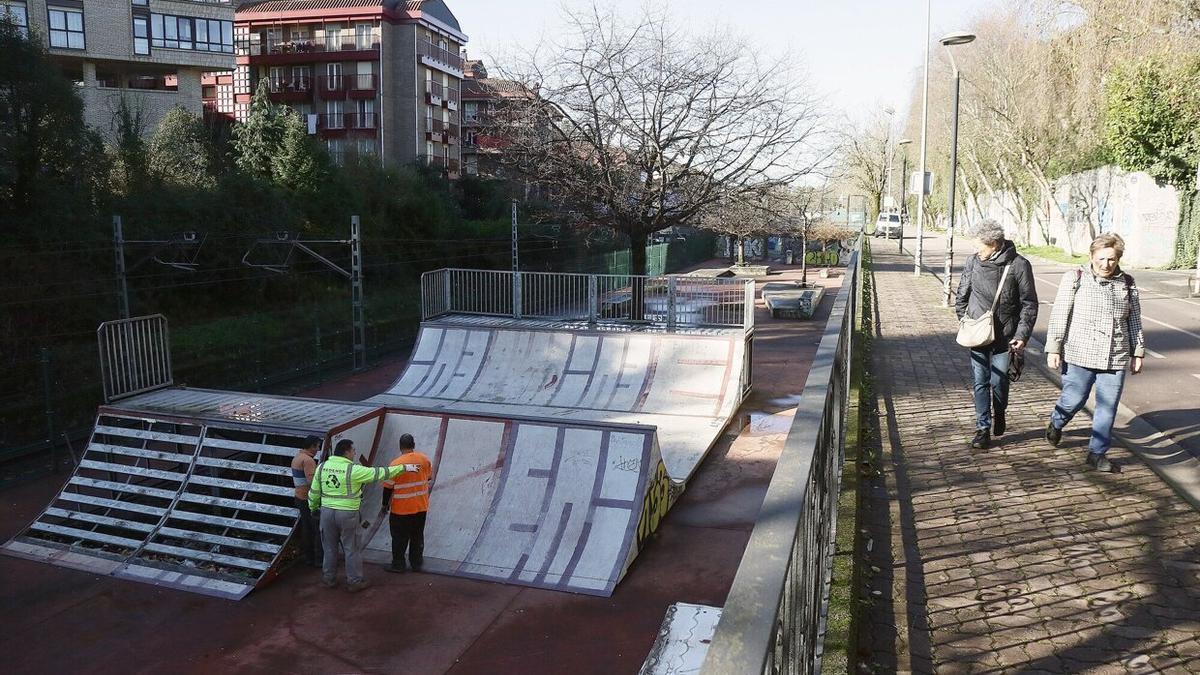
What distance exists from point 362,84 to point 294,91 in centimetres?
379

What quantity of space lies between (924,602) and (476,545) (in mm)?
5011

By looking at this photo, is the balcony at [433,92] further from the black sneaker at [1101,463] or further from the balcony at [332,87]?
the black sneaker at [1101,463]

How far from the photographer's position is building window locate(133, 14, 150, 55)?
38188 mm

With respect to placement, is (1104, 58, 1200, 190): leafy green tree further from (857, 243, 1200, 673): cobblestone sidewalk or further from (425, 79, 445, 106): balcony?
(425, 79, 445, 106): balcony

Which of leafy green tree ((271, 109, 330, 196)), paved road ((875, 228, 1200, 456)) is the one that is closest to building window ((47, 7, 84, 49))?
leafy green tree ((271, 109, 330, 196))

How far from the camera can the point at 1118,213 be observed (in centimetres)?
3928

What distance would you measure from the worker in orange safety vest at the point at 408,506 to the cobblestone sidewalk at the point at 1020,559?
4123 mm

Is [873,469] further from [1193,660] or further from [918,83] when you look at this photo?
[918,83]

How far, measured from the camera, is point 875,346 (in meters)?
14.4

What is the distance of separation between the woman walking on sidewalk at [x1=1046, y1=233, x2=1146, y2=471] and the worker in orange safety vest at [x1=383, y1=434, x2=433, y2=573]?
5.62 m

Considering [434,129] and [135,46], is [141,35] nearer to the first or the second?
[135,46]

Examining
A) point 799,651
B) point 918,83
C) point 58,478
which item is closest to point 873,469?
point 799,651

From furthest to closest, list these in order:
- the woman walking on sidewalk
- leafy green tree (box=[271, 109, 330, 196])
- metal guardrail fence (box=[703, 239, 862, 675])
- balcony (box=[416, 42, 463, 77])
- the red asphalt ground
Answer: balcony (box=[416, 42, 463, 77]) < leafy green tree (box=[271, 109, 330, 196]) < the woman walking on sidewalk < the red asphalt ground < metal guardrail fence (box=[703, 239, 862, 675])

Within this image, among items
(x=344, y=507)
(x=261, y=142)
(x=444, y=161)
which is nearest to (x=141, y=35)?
(x=261, y=142)
